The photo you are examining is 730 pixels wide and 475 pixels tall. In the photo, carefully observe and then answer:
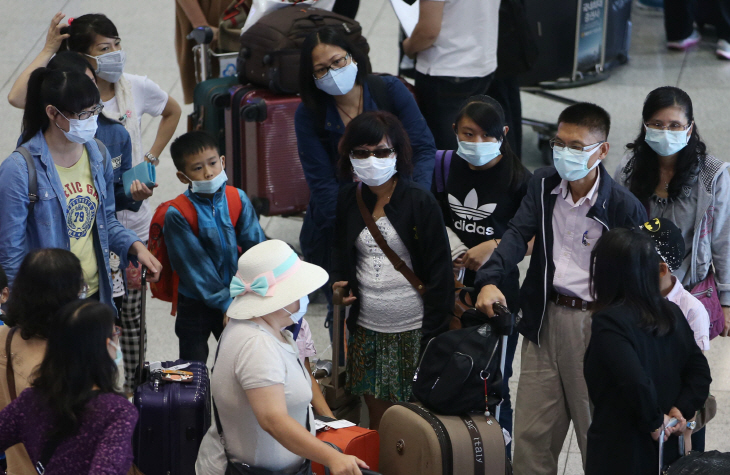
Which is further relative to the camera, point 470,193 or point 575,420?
point 470,193

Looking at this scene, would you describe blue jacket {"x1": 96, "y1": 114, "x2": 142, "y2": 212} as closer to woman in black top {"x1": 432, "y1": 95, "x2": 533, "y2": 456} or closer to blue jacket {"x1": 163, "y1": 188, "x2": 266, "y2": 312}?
blue jacket {"x1": 163, "y1": 188, "x2": 266, "y2": 312}

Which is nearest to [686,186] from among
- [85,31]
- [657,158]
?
[657,158]

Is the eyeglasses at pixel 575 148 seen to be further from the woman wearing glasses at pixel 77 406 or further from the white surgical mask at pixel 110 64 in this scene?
the white surgical mask at pixel 110 64

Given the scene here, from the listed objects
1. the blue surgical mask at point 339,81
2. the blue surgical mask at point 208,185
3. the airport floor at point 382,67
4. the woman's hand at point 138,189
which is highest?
the blue surgical mask at point 339,81

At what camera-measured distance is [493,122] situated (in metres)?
3.62

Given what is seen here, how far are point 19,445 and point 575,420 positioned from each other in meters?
1.93

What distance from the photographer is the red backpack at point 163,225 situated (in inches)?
145

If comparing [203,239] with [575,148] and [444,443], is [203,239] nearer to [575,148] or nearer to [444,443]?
[444,443]

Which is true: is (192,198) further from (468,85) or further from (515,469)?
(468,85)

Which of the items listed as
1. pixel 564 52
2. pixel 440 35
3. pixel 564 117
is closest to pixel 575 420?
pixel 564 117

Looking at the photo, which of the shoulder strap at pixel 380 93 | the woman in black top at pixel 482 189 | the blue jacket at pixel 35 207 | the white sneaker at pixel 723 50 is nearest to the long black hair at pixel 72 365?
the blue jacket at pixel 35 207

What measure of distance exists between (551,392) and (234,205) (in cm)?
146

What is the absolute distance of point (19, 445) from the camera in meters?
2.82

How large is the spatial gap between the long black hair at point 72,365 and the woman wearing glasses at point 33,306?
28 centimetres
